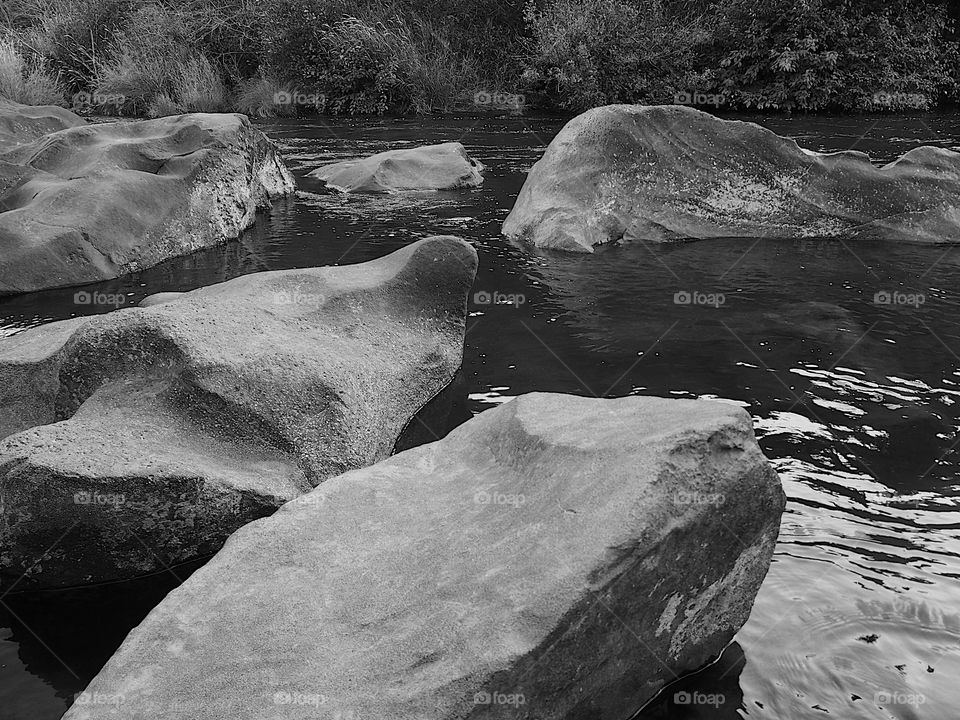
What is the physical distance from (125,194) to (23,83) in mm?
14040

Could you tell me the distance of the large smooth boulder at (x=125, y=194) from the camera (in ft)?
28.9

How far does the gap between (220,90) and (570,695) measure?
902 inches

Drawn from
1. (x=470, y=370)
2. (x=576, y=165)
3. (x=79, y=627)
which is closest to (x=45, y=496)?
(x=79, y=627)

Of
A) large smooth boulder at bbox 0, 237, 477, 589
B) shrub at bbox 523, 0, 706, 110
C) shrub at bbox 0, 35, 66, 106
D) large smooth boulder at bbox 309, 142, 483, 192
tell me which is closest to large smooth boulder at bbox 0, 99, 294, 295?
large smooth boulder at bbox 309, 142, 483, 192

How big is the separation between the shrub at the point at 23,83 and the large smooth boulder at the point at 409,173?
35.0 ft

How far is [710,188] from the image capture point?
388 inches

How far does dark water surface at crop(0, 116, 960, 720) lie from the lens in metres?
3.58

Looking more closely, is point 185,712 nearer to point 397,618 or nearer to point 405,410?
point 397,618

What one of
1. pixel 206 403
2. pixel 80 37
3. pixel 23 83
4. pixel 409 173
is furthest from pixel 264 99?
pixel 206 403

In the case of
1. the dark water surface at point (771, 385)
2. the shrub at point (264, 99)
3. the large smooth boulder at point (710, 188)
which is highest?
the large smooth boulder at point (710, 188)

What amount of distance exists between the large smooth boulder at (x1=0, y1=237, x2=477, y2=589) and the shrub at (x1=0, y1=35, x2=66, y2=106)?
56.5 feet

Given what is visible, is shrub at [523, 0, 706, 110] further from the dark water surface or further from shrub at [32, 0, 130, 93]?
shrub at [32, 0, 130, 93]

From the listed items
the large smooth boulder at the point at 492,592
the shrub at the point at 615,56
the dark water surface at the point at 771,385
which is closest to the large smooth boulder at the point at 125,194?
the dark water surface at the point at 771,385

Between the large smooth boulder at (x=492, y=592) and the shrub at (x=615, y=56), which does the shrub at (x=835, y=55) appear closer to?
the shrub at (x=615, y=56)
